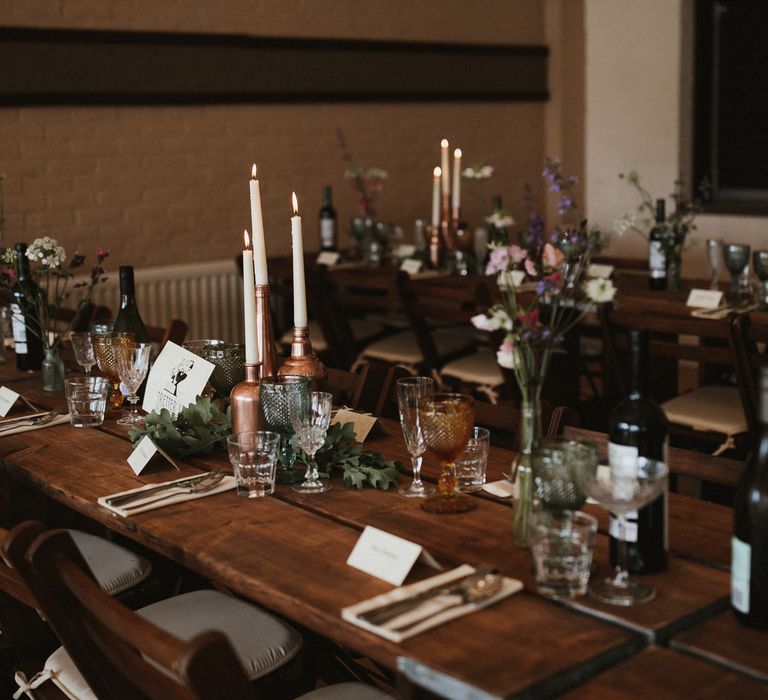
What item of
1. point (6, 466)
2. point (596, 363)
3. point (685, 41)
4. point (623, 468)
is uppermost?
point (685, 41)

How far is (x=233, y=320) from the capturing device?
6297mm

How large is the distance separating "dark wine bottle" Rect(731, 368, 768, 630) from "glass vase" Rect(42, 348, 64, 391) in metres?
2.12

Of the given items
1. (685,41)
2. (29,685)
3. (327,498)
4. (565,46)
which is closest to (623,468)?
(327,498)

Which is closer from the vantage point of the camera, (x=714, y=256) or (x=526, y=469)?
(x=526, y=469)

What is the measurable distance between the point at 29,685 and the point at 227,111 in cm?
439

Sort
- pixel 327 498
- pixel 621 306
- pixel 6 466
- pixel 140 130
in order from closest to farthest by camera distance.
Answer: pixel 327 498
pixel 6 466
pixel 621 306
pixel 140 130

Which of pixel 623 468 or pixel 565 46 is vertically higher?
pixel 565 46

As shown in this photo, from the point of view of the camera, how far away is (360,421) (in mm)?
2508

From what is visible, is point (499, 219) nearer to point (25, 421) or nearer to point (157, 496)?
point (25, 421)

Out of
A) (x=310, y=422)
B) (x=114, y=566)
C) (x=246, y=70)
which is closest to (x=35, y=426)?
(x=114, y=566)

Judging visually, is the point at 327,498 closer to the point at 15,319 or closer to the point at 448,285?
the point at 15,319

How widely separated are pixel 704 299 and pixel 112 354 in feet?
7.87

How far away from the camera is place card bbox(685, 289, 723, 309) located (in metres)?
4.27

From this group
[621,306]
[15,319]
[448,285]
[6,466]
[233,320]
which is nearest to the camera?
[6,466]
